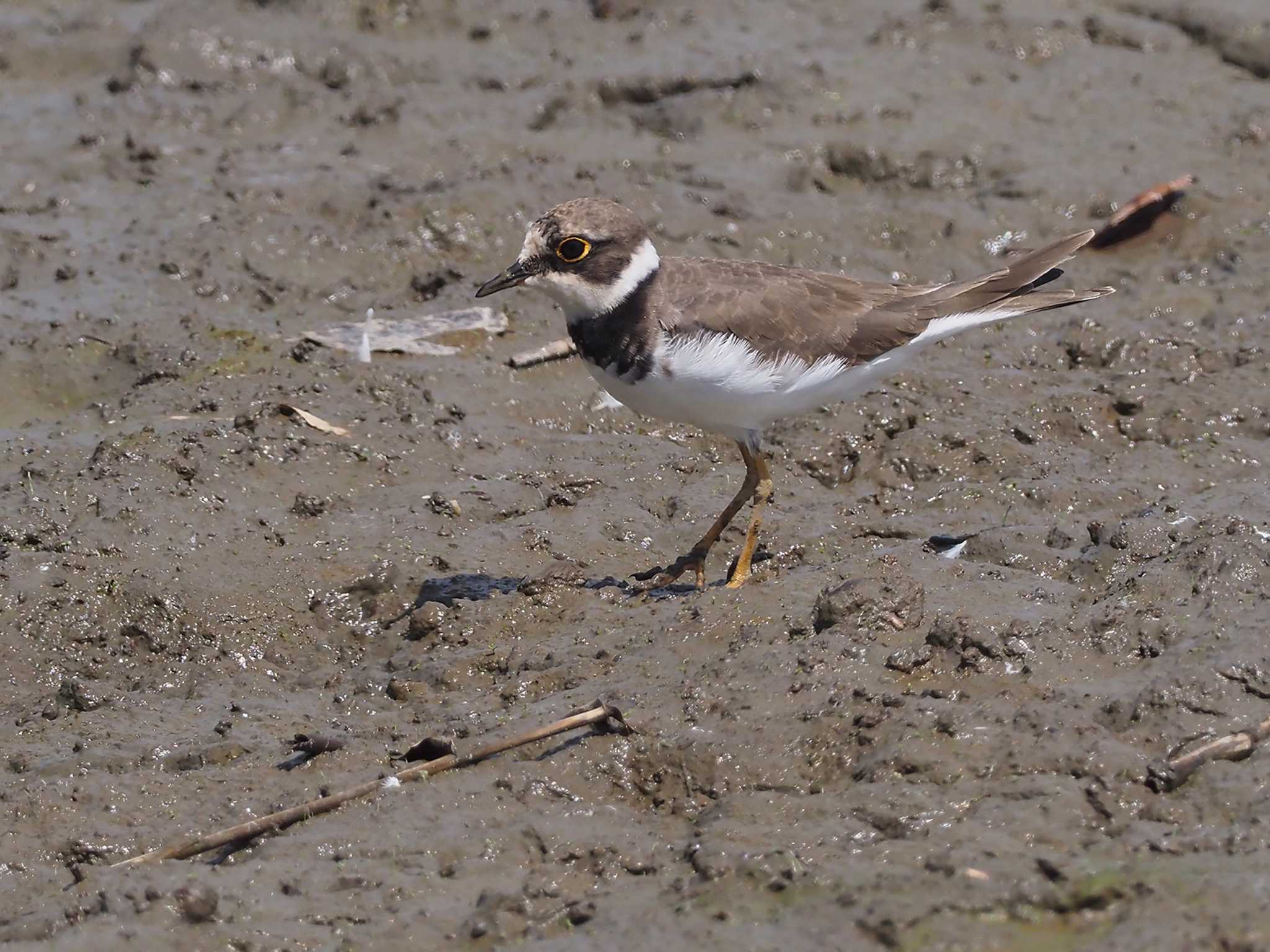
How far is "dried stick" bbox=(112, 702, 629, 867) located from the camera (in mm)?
4957

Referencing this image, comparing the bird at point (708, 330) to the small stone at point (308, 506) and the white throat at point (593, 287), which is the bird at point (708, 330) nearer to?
the white throat at point (593, 287)

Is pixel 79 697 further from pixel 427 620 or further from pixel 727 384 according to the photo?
pixel 727 384

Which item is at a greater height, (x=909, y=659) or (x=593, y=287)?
(x=593, y=287)

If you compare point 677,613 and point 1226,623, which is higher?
point 1226,623

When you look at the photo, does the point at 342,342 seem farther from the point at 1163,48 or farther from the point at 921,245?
the point at 1163,48

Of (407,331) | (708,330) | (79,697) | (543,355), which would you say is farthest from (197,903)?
(407,331)

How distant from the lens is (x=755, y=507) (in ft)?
23.3

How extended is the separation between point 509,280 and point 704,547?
4.93ft

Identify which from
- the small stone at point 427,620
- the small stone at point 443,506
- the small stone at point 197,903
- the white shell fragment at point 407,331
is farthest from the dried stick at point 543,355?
the small stone at point 197,903

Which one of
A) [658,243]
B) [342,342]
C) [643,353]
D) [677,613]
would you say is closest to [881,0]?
[658,243]

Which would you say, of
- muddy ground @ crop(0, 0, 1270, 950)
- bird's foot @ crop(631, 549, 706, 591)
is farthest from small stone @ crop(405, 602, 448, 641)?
bird's foot @ crop(631, 549, 706, 591)

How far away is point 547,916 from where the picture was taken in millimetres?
4477

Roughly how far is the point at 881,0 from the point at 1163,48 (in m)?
2.42

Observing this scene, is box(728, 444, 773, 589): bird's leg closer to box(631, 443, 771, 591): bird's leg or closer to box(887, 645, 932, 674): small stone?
box(631, 443, 771, 591): bird's leg
